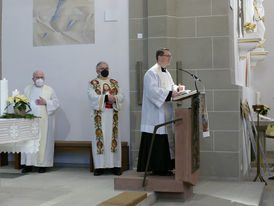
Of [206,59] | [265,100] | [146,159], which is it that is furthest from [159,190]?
[265,100]

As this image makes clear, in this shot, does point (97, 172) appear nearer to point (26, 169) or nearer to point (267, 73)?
point (26, 169)

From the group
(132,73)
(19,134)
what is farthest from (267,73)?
(19,134)

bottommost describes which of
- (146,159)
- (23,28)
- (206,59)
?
(146,159)

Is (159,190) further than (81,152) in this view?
No

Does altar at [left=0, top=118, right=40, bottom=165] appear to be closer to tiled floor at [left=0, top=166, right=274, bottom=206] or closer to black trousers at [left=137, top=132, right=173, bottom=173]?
tiled floor at [left=0, top=166, right=274, bottom=206]

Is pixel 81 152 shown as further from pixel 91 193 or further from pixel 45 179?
pixel 91 193

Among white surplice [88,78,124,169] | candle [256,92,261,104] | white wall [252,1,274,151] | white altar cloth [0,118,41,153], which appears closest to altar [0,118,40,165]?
white altar cloth [0,118,41,153]

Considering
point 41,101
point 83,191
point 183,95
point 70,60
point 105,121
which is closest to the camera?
point 183,95

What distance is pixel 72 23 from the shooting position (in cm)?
858

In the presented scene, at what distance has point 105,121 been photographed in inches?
301

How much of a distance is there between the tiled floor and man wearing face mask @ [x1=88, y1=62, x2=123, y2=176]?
0.27 metres

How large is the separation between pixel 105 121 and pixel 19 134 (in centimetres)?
307

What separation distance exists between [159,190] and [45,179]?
2.18m

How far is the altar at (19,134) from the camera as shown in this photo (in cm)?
448
